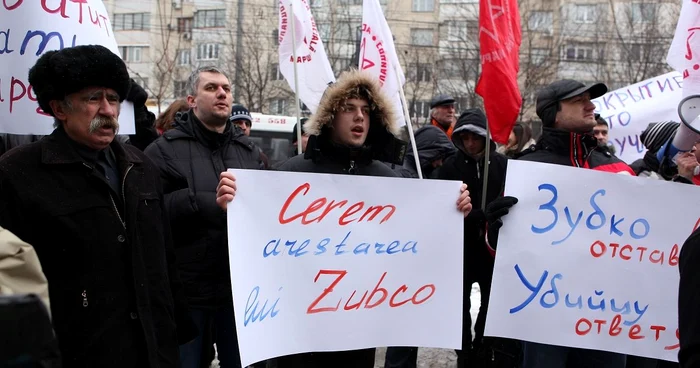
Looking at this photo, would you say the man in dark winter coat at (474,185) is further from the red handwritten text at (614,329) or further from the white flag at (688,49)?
the red handwritten text at (614,329)

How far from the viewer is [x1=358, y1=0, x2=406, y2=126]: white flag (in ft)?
19.9

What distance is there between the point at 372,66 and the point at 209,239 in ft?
8.97

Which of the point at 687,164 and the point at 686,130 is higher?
the point at 686,130

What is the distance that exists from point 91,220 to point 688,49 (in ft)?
10.9

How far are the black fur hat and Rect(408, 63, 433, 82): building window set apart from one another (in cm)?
2706

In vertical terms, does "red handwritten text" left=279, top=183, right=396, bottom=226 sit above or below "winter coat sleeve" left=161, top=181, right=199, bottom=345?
above

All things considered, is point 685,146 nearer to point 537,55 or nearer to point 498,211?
point 498,211

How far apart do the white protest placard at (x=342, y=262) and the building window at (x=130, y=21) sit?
39.1 meters

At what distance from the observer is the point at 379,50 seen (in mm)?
6488

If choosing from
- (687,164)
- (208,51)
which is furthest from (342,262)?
(208,51)

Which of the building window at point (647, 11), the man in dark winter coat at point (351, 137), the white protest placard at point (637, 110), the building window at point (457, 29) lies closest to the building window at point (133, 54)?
the building window at point (457, 29)

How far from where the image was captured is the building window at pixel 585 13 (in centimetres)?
3523

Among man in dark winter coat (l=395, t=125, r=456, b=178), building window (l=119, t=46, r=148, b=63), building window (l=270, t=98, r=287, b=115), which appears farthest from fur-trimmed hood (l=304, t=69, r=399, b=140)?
building window (l=119, t=46, r=148, b=63)

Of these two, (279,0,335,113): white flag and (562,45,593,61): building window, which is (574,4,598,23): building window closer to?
(562,45,593,61): building window
